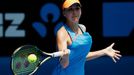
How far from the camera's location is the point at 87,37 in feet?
14.5

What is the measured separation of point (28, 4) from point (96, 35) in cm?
81

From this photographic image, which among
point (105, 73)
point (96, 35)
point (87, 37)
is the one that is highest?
point (87, 37)

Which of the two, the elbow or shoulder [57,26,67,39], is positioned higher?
shoulder [57,26,67,39]

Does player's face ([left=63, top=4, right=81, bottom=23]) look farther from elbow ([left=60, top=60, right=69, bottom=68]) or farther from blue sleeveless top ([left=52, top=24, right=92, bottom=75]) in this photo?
elbow ([left=60, top=60, right=69, bottom=68])

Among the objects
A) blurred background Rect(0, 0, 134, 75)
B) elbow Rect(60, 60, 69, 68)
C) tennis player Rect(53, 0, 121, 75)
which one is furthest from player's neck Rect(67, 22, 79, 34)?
blurred background Rect(0, 0, 134, 75)

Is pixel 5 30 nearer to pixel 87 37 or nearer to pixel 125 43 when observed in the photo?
pixel 125 43

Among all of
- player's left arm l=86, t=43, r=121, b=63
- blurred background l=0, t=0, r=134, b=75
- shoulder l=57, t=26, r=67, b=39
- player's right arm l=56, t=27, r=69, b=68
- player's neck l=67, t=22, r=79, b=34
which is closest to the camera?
player's right arm l=56, t=27, r=69, b=68

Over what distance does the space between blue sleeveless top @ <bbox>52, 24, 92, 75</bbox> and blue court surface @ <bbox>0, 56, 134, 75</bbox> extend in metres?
2.46

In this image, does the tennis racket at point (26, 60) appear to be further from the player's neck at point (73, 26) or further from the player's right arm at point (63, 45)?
the player's neck at point (73, 26)

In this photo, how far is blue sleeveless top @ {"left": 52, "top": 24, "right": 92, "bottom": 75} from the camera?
4.35m

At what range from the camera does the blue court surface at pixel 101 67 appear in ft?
22.7

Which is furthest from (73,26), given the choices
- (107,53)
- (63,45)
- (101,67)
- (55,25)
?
(101,67)

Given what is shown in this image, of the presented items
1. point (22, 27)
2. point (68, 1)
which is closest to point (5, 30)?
point (22, 27)

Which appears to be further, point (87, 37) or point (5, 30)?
point (5, 30)
